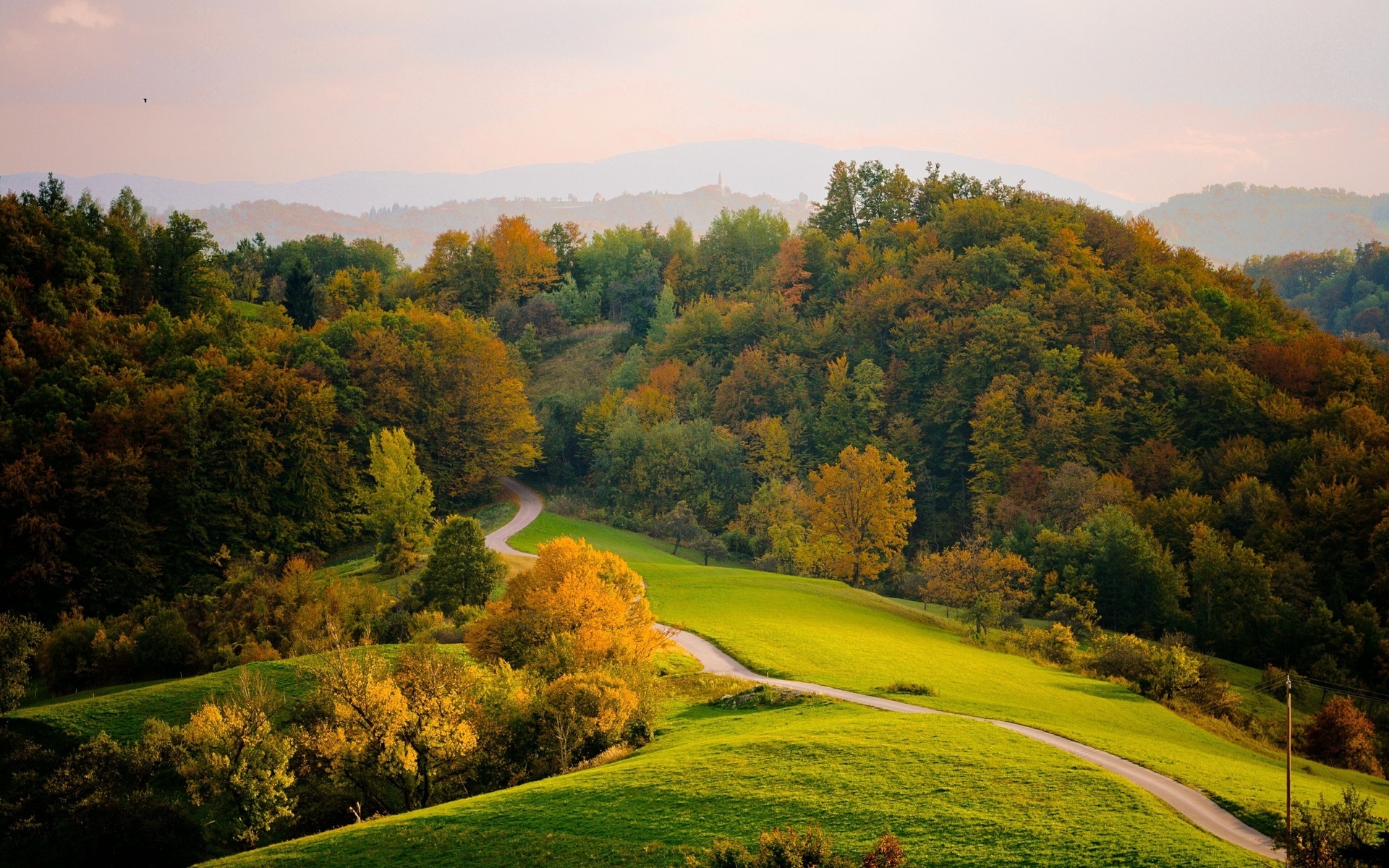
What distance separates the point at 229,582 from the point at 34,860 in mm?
22252

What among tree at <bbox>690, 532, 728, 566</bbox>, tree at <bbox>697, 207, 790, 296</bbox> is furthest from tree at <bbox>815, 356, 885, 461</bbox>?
tree at <bbox>697, 207, 790, 296</bbox>

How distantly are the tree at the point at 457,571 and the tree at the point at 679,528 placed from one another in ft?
95.2

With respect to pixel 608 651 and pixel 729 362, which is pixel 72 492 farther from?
pixel 729 362

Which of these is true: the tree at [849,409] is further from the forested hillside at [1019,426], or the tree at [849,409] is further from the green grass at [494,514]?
the green grass at [494,514]

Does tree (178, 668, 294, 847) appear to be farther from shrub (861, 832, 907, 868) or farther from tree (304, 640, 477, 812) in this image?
shrub (861, 832, 907, 868)

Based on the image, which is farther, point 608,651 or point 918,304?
point 918,304

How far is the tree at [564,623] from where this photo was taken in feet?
97.7

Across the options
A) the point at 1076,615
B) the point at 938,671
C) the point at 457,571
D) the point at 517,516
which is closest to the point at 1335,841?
the point at 938,671

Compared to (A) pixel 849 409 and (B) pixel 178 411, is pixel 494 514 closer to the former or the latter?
(B) pixel 178 411

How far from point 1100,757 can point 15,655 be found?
41.0 metres

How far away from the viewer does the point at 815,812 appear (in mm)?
19625

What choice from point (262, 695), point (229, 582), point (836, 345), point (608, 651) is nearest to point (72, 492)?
point (229, 582)

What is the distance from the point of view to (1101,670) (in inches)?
1629

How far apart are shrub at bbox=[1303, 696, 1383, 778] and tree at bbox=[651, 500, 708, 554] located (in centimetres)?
4335
